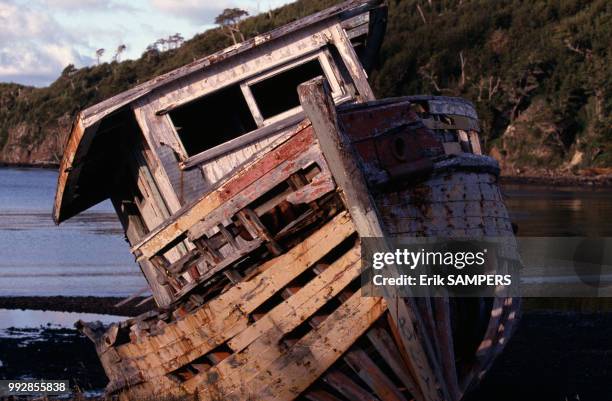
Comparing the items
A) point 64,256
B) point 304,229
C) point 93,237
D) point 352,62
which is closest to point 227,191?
point 304,229

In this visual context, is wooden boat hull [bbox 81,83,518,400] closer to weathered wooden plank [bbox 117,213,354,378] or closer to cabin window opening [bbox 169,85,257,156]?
weathered wooden plank [bbox 117,213,354,378]

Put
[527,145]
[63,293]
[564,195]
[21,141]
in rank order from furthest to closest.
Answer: [21,141]
[527,145]
[564,195]
[63,293]

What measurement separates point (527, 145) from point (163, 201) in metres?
48.6

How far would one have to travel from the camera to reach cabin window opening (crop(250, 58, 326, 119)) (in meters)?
10.7

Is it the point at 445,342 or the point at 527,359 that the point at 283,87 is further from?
Answer: the point at 527,359

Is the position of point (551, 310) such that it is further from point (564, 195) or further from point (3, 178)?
point (3, 178)

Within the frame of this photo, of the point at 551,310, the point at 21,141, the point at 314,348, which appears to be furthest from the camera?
the point at 21,141

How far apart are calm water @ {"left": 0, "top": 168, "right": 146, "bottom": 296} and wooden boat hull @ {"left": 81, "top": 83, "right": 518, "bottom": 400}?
43.1ft

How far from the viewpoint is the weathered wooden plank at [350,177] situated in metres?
7.91

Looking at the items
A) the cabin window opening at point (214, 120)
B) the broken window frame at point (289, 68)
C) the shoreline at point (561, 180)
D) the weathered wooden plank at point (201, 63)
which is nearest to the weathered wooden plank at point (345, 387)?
the broken window frame at point (289, 68)

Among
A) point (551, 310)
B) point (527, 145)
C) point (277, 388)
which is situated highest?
point (277, 388)

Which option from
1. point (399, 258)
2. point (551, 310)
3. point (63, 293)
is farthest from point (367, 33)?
point (63, 293)

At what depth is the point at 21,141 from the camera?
11125cm

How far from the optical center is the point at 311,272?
8297 mm
